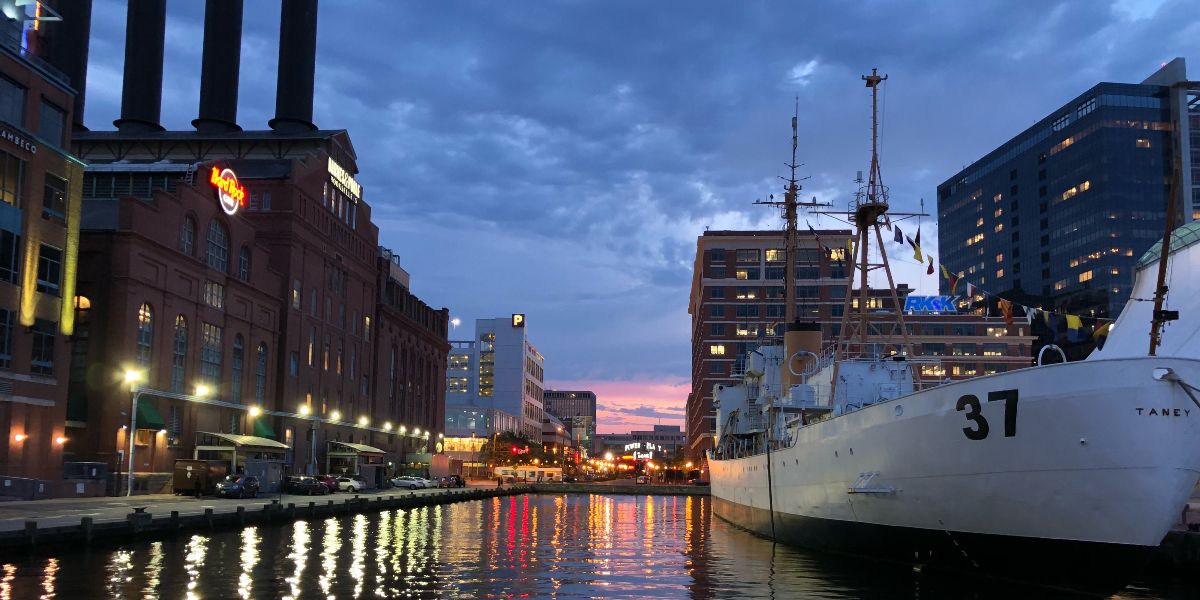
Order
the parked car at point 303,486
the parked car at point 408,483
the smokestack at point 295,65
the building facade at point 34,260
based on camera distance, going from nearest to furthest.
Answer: the building facade at point 34,260 → the parked car at point 303,486 → the parked car at point 408,483 → the smokestack at point 295,65

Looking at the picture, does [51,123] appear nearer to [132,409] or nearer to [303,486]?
[132,409]

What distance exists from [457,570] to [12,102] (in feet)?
119

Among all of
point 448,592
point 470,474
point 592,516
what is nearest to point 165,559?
point 448,592

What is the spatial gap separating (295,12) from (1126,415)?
106591mm

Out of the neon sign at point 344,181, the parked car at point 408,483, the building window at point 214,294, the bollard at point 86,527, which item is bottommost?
the parked car at point 408,483

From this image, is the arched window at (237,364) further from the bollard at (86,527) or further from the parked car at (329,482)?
the bollard at (86,527)

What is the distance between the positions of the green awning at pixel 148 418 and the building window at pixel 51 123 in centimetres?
1722

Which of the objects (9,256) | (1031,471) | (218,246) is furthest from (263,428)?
(1031,471)

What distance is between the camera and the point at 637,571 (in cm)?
Answer: 3222

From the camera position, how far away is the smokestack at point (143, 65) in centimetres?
10850

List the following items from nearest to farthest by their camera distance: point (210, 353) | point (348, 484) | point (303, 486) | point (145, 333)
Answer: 1. point (145, 333)
2. point (210, 353)
3. point (303, 486)
4. point (348, 484)

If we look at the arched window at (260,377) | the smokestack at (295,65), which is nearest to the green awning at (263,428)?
the arched window at (260,377)

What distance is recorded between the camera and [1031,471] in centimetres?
2538

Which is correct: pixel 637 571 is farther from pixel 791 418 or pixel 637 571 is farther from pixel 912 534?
pixel 791 418
